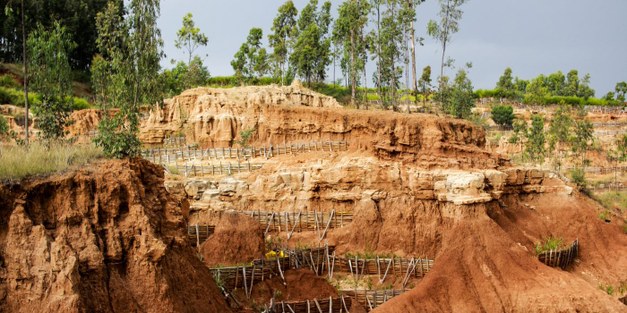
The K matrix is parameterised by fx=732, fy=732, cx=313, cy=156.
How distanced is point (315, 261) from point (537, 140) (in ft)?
116

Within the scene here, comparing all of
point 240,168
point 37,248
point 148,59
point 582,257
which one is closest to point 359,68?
point 240,168

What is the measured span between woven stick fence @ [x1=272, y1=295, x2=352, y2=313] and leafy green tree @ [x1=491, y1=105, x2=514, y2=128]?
55.5 metres

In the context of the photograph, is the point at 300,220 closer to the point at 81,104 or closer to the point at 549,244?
the point at 549,244

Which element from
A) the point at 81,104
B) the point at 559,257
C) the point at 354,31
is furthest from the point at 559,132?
the point at 81,104

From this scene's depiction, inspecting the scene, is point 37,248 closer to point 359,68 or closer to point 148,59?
point 148,59

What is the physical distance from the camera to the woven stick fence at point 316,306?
3059 cm

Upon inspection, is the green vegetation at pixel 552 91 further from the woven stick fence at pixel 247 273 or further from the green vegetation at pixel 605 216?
the woven stick fence at pixel 247 273

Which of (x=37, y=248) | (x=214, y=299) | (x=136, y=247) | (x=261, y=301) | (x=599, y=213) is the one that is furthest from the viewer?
(x=599, y=213)

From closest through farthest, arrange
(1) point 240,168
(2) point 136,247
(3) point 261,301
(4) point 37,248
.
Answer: (4) point 37,248 < (2) point 136,247 < (3) point 261,301 < (1) point 240,168

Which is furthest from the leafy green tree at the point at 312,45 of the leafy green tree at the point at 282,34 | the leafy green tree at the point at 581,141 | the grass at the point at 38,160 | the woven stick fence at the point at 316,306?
the grass at the point at 38,160

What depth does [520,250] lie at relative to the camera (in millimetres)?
35125

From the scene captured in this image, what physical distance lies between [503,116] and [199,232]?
54755mm

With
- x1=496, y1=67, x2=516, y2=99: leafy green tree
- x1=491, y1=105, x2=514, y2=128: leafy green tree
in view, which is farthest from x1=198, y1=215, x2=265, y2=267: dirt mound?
x1=496, y1=67, x2=516, y2=99: leafy green tree

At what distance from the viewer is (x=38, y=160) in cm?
1831
